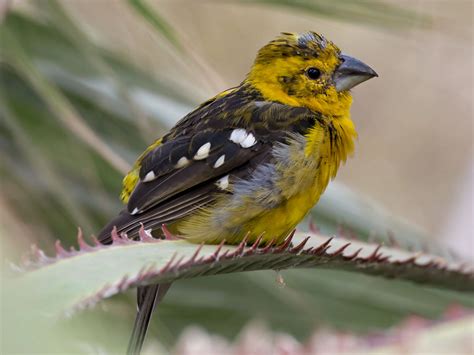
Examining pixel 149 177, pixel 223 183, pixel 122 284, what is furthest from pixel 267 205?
pixel 122 284

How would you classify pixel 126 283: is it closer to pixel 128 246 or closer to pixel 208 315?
pixel 128 246

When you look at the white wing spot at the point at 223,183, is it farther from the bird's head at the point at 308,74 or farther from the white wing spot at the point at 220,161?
the bird's head at the point at 308,74

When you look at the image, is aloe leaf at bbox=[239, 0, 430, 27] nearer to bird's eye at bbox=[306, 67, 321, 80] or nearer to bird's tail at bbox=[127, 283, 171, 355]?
bird's eye at bbox=[306, 67, 321, 80]

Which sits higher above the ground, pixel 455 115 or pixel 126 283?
pixel 455 115

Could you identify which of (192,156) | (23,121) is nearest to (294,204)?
(192,156)

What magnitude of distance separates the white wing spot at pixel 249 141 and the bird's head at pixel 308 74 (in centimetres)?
28

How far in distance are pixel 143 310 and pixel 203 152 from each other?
1.90ft

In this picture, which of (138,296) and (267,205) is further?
(267,205)

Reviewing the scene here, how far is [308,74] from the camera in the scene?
3.33 metres

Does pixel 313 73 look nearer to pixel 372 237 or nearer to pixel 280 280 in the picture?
pixel 372 237

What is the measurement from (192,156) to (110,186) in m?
0.42

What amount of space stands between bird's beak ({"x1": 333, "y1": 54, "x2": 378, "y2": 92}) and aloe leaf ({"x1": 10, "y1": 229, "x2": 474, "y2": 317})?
3.23 feet

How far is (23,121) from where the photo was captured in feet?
10.2

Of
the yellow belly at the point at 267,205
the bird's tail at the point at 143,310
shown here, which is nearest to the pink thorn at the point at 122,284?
the bird's tail at the point at 143,310
